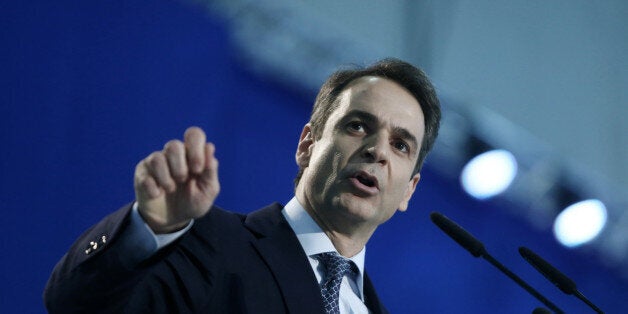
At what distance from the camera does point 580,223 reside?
3.68m

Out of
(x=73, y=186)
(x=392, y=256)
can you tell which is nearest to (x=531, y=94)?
(x=392, y=256)

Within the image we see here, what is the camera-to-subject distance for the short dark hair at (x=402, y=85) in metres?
2.15

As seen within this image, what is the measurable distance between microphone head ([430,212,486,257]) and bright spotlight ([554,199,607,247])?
194 centimetres

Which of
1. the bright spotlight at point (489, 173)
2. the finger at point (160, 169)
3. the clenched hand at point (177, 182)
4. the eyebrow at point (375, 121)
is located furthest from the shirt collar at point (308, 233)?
the bright spotlight at point (489, 173)

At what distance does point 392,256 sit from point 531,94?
1175 millimetres

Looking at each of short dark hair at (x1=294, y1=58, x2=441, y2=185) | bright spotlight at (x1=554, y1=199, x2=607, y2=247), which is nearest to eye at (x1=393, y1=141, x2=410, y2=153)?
short dark hair at (x1=294, y1=58, x2=441, y2=185)

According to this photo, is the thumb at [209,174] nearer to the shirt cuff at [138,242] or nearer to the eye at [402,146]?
the shirt cuff at [138,242]

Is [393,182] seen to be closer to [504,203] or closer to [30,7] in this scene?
[30,7]

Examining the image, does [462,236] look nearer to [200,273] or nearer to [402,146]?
[402,146]

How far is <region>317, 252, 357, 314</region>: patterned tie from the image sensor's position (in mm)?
1671

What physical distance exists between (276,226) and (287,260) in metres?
0.13

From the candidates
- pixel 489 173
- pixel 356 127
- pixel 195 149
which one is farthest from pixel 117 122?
pixel 489 173

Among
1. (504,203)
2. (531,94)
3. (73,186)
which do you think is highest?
(531,94)

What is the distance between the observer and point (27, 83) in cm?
218
